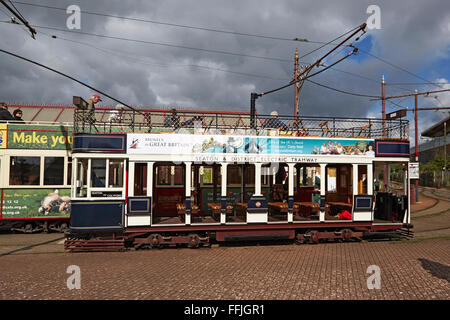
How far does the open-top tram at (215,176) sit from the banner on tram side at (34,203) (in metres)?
2.39

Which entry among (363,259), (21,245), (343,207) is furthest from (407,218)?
(21,245)

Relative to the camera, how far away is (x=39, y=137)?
36.7 feet

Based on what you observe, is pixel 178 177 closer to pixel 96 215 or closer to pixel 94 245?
pixel 96 215

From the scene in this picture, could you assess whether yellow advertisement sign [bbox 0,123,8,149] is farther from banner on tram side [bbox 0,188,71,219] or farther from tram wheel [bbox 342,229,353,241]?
tram wheel [bbox 342,229,353,241]

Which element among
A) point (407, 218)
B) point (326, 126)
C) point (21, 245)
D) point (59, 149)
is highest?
point (326, 126)

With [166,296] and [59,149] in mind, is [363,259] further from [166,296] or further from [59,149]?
[59,149]

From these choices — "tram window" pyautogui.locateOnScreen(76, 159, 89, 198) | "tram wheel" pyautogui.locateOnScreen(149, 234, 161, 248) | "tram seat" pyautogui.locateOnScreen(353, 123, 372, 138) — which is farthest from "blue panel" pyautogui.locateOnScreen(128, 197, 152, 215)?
"tram seat" pyautogui.locateOnScreen(353, 123, 372, 138)

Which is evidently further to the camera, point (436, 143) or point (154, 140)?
point (436, 143)

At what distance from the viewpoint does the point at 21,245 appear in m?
9.56

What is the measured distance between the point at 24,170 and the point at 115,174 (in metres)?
4.72

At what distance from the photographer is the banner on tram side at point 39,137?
11.0m

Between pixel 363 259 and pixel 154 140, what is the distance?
6404 mm

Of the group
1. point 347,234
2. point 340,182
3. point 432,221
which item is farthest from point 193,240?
point 432,221
